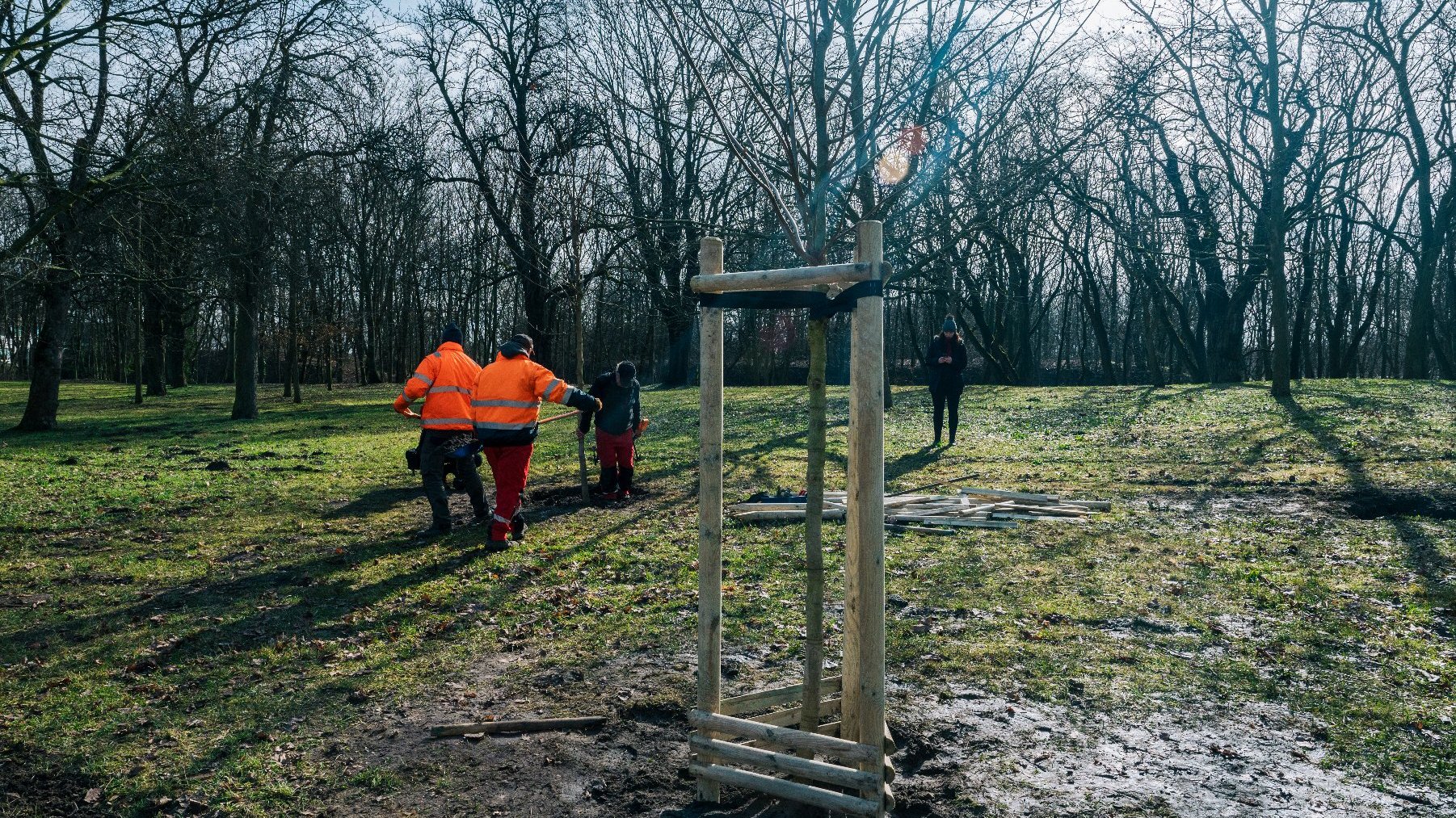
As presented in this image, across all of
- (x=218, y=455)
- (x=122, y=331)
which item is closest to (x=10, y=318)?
(x=122, y=331)

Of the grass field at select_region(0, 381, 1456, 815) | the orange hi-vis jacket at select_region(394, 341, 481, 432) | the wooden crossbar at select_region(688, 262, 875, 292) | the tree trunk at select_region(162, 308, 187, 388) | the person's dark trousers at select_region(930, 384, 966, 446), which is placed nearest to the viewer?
the wooden crossbar at select_region(688, 262, 875, 292)

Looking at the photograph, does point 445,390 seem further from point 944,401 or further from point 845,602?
point 944,401

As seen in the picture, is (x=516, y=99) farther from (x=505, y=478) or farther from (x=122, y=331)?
(x=505, y=478)

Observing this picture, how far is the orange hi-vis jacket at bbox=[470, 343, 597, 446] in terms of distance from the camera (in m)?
8.62

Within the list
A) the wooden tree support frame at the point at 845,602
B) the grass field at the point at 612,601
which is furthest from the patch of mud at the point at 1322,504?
the wooden tree support frame at the point at 845,602

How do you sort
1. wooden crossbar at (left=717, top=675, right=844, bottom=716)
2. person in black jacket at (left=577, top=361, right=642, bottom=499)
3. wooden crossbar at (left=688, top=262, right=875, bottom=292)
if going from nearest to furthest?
wooden crossbar at (left=688, top=262, right=875, bottom=292), wooden crossbar at (left=717, top=675, right=844, bottom=716), person in black jacket at (left=577, top=361, right=642, bottom=499)

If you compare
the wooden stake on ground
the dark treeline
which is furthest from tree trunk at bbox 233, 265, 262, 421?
the wooden stake on ground

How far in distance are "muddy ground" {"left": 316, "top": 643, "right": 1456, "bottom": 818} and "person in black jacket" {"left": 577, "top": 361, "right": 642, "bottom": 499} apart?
6.42m

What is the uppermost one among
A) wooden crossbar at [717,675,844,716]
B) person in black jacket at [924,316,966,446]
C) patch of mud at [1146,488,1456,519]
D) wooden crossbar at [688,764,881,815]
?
person in black jacket at [924,316,966,446]

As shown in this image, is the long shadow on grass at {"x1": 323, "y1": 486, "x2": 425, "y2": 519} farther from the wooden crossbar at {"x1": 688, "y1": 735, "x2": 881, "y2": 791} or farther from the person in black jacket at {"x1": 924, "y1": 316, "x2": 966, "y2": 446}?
the person in black jacket at {"x1": 924, "y1": 316, "x2": 966, "y2": 446}

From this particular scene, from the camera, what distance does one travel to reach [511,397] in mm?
8641

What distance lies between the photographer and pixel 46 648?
19.6ft

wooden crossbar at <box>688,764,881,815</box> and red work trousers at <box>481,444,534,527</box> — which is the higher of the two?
red work trousers at <box>481,444,534,527</box>

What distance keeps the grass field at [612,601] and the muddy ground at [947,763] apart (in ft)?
0.53
